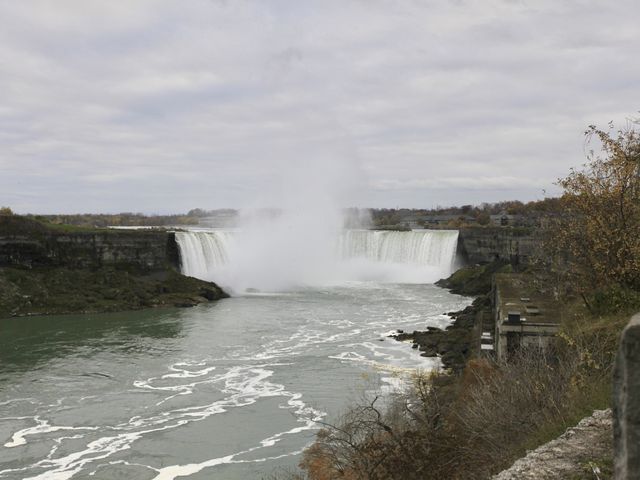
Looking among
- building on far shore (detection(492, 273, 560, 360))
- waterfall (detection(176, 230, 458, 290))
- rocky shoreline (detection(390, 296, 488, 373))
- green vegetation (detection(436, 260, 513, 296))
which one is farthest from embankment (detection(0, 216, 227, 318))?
building on far shore (detection(492, 273, 560, 360))

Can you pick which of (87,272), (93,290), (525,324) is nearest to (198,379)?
(525,324)

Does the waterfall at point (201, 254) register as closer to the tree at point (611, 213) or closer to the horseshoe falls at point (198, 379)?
the horseshoe falls at point (198, 379)

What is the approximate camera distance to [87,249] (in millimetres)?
46031

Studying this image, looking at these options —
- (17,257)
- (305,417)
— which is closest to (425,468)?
(305,417)

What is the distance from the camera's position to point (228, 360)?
24.7 m

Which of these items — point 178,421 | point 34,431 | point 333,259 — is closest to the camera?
point 34,431

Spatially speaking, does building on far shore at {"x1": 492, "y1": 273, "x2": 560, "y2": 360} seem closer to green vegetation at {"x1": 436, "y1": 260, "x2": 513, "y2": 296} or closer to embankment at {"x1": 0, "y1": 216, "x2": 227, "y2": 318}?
green vegetation at {"x1": 436, "y1": 260, "x2": 513, "y2": 296}

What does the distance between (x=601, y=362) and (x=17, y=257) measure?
4260 cm

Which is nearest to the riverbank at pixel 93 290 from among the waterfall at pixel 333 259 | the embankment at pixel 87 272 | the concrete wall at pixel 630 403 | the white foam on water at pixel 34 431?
the embankment at pixel 87 272

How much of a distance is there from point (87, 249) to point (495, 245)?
36067 millimetres

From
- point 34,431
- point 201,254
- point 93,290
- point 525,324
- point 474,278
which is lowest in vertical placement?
point 34,431

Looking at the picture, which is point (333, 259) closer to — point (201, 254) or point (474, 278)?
point (201, 254)

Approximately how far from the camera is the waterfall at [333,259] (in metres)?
51.6

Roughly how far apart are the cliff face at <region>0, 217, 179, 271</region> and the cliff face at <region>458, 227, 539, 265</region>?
27.3 metres
